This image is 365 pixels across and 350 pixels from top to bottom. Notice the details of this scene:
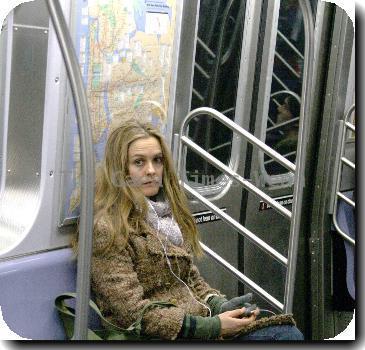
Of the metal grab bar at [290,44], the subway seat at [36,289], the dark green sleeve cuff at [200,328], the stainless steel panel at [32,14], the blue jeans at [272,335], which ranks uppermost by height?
the stainless steel panel at [32,14]

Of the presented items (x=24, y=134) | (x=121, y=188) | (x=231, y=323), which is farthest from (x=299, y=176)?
(x=24, y=134)

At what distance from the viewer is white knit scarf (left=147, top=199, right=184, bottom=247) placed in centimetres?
354

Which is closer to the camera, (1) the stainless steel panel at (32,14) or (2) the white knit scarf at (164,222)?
(1) the stainless steel panel at (32,14)

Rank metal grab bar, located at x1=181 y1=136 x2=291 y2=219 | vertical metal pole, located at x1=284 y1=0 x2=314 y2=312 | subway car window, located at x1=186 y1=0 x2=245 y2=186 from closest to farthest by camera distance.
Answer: vertical metal pole, located at x1=284 y1=0 x2=314 y2=312 → metal grab bar, located at x1=181 y1=136 x2=291 y2=219 → subway car window, located at x1=186 y1=0 x2=245 y2=186

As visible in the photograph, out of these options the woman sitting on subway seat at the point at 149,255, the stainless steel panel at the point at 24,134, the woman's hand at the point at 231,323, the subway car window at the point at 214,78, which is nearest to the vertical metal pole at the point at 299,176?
the woman sitting on subway seat at the point at 149,255

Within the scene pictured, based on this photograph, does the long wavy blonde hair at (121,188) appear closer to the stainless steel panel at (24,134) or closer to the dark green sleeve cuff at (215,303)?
the stainless steel panel at (24,134)

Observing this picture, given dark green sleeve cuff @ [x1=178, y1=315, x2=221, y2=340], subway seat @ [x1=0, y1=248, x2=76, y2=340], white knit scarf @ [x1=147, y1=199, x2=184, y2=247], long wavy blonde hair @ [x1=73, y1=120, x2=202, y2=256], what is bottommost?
dark green sleeve cuff @ [x1=178, y1=315, x2=221, y2=340]

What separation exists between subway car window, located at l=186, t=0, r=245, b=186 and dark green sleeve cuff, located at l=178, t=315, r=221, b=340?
115 cm

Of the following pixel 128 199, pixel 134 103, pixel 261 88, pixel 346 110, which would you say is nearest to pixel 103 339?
pixel 128 199

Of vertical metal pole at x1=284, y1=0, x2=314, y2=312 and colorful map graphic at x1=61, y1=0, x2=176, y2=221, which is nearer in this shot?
colorful map graphic at x1=61, y1=0, x2=176, y2=221

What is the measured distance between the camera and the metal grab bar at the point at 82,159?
2705 millimetres

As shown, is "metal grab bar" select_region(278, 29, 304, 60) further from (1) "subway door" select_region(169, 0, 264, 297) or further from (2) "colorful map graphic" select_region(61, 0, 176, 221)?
(2) "colorful map graphic" select_region(61, 0, 176, 221)

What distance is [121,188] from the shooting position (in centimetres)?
344

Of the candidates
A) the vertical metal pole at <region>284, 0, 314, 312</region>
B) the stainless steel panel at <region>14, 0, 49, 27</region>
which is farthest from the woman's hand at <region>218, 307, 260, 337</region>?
the stainless steel panel at <region>14, 0, 49, 27</region>
